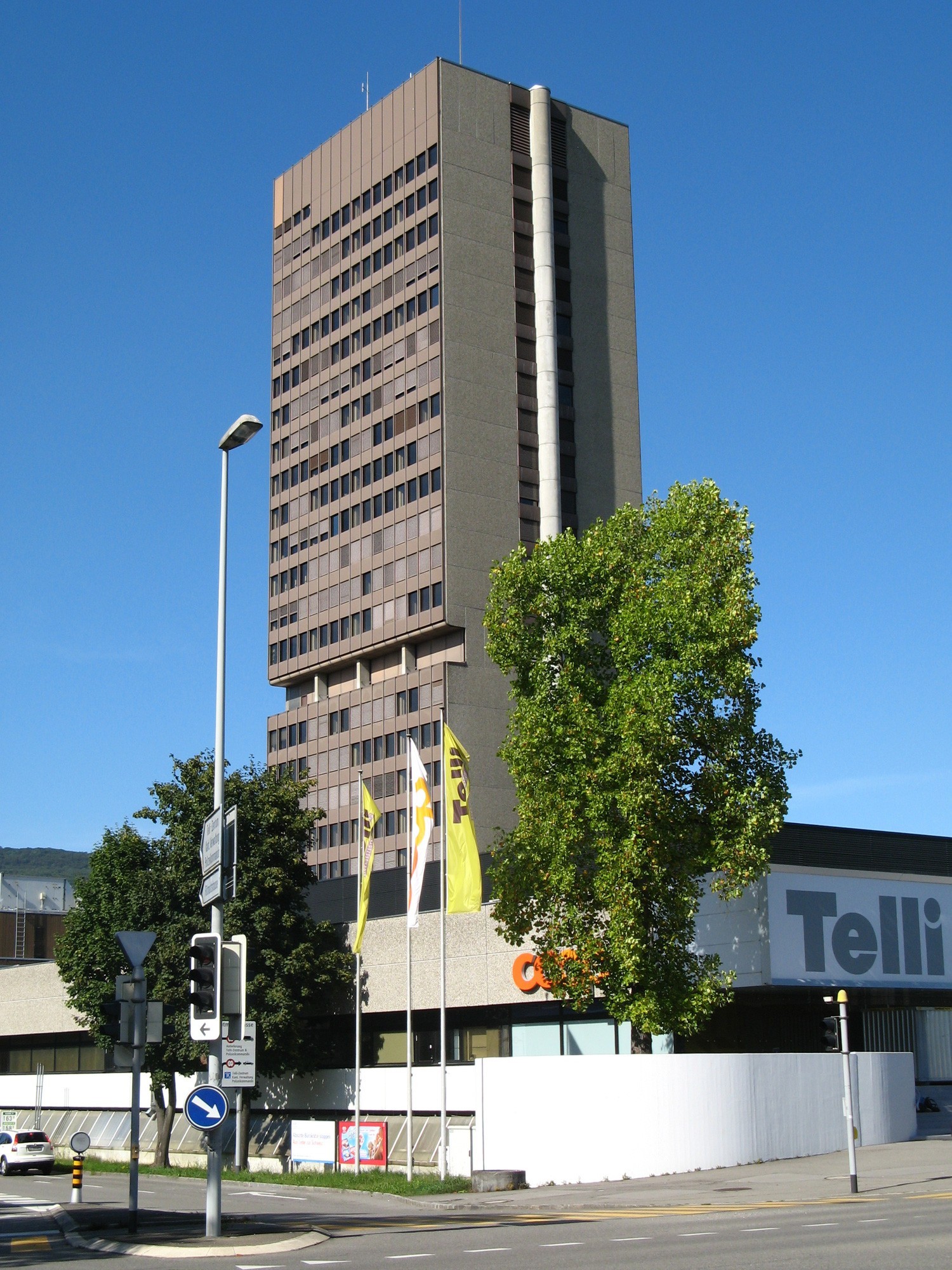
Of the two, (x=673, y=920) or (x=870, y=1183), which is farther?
(x=673, y=920)

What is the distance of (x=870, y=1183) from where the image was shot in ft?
93.2

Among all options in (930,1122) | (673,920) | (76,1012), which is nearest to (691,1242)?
(673,920)

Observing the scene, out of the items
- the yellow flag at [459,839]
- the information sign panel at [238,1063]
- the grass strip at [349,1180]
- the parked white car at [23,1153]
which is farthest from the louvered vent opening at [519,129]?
the information sign panel at [238,1063]

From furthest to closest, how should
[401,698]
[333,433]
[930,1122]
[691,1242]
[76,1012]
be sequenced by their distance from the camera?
1. [333,433]
2. [401,698]
3. [76,1012]
4. [930,1122]
5. [691,1242]

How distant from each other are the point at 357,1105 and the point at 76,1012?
22839 mm

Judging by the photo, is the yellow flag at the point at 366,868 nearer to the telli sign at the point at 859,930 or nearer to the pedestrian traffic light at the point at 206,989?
the telli sign at the point at 859,930

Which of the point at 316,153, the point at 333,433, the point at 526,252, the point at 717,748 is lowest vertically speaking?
the point at 717,748

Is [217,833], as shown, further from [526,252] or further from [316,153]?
[316,153]

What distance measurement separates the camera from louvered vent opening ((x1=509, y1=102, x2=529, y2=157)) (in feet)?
327

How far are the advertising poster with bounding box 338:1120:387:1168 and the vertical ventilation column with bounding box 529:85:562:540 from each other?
55320mm

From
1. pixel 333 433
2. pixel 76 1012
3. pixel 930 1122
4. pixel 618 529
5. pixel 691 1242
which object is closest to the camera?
pixel 691 1242

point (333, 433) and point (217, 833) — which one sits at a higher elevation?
point (333, 433)

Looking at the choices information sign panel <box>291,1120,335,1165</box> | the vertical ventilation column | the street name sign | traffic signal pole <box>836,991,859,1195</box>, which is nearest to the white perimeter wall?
traffic signal pole <box>836,991,859,1195</box>

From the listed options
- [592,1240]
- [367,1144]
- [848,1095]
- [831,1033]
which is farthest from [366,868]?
[592,1240]
